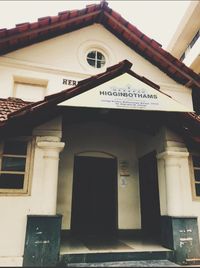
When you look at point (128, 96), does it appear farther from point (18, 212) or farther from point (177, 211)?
point (18, 212)

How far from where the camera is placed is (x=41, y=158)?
5.68 metres

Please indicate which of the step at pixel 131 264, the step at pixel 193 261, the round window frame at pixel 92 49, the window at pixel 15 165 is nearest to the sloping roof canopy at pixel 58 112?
the window at pixel 15 165

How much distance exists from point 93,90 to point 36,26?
390cm

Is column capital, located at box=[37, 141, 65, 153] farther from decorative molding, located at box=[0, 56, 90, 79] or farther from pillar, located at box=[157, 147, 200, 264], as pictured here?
decorative molding, located at box=[0, 56, 90, 79]

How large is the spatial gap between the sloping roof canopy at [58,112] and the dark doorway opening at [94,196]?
115 inches

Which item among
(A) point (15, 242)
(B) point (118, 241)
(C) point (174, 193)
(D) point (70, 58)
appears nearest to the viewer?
(A) point (15, 242)

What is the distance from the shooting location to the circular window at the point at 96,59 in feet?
29.9

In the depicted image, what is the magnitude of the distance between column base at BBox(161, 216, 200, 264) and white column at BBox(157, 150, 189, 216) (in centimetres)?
21

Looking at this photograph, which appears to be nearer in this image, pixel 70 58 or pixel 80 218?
pixel 80 218

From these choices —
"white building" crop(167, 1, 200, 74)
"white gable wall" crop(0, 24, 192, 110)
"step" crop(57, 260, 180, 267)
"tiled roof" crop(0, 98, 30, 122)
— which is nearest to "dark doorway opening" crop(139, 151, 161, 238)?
"step" crop(57, 260, 180, 267)

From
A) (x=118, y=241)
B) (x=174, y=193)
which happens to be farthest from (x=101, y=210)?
(x=174, y=193)

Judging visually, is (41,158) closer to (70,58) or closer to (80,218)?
(80,218)

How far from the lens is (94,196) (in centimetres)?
852

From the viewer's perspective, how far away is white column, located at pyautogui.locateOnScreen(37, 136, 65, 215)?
5391 millimetres
